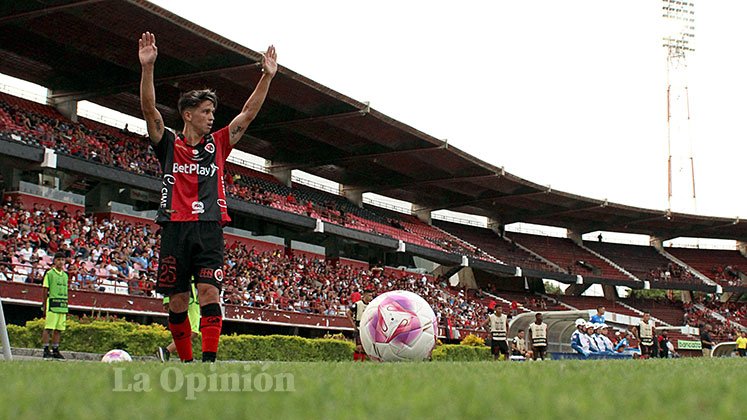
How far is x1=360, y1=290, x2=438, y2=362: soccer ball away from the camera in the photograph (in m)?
11.2

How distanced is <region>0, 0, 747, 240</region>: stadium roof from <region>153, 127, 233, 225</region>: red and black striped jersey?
1749 centimetres

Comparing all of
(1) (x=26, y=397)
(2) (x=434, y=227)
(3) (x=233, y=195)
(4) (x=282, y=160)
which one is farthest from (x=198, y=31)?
(2) (x=434, y=227)

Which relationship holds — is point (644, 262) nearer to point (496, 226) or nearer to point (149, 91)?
point (496, 226)

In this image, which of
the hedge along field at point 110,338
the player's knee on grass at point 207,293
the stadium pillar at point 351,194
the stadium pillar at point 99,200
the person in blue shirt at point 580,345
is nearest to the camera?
the player's knee on grass at point 207,293

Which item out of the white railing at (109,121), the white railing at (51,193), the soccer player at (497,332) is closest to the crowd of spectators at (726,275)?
the soccer player at (497,332)

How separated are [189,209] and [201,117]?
0.78 meters

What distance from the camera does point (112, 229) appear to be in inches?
969

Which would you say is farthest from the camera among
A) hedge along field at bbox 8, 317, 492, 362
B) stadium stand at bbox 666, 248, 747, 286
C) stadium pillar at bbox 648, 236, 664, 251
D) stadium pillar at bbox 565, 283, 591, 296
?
stadium pillar at bbox 648, 236, 664, 251

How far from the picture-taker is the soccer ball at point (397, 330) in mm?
11219

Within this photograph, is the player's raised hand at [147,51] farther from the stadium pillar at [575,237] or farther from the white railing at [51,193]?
the stadium pillar at [575,237]

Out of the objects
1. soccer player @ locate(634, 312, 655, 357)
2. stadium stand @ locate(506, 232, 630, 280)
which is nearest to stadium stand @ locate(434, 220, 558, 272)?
stadium stand @ locate(506, 232, 630, 280)

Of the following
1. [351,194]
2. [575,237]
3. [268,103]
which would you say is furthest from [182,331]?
[575,237]

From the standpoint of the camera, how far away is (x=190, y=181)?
6.50 m

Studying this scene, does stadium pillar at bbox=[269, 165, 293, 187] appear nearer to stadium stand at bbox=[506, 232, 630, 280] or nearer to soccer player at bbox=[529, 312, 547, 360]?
stadium stand at bbox=[506, 232, 630, 280]
